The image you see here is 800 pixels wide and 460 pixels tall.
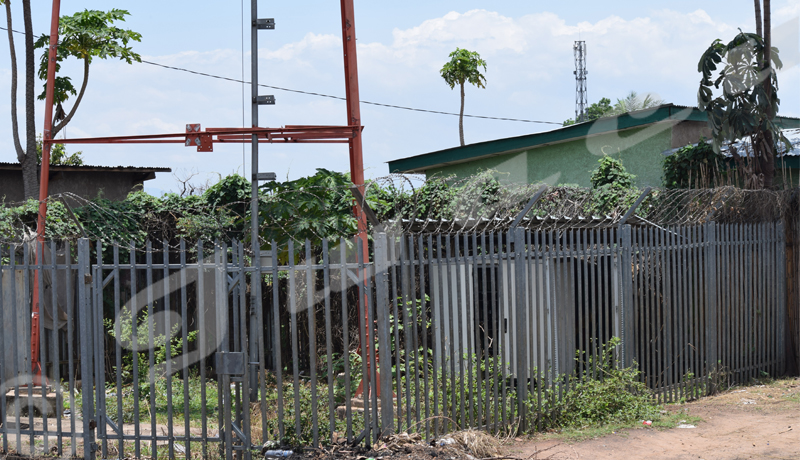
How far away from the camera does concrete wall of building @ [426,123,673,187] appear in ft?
47.3

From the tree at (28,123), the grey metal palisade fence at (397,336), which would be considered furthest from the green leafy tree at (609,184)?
the tree at (28,123)

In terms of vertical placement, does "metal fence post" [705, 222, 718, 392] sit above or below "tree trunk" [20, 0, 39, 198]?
below

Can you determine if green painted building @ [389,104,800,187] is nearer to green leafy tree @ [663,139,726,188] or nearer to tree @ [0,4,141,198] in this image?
green leafy tree @ [663,139,726,188]

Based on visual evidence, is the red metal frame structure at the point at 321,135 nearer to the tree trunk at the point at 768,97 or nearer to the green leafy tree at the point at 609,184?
the green leafy tree at the point at 609,184

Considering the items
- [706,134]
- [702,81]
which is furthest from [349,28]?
[706,134]

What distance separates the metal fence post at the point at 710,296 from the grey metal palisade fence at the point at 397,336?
0.08ft

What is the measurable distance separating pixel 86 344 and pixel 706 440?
5739mm

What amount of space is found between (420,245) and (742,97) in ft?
25.0

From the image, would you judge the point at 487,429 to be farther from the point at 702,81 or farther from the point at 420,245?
the point at 702,81

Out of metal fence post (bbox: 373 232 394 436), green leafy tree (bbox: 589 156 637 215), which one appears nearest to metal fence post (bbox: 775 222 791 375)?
green leafy tree (bbox: 589 156 637 215)

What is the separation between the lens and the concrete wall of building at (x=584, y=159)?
14.4 meters

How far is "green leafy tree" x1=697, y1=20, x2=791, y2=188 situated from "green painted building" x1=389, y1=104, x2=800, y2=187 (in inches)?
117

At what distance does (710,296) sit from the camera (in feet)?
28.6

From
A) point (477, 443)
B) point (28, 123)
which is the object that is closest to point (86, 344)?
point (477, 443)
